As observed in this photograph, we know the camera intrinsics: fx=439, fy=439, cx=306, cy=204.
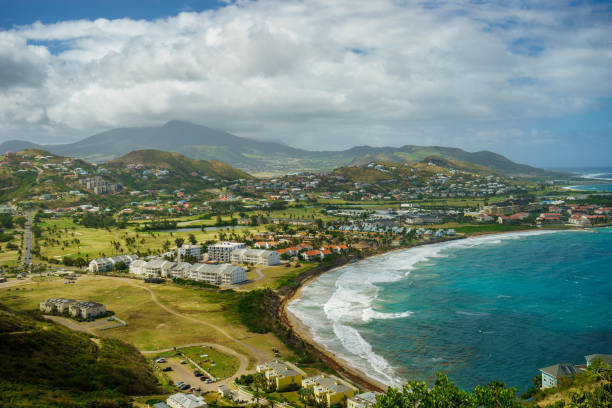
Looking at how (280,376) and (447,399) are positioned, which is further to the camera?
(280,376)

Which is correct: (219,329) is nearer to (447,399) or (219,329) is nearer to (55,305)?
(55,305)

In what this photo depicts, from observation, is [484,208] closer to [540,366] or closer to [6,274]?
[540,366]

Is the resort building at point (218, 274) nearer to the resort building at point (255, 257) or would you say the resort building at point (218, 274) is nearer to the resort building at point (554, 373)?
the resort building at point (255, 257)

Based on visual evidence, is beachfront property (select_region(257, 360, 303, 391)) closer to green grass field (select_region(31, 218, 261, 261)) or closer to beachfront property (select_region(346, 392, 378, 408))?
beachfront property (select_region(346, 392, 378, 408))

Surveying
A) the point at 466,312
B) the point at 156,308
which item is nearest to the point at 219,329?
the point at 156,308

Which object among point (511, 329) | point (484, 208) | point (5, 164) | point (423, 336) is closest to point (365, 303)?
point (423, 336)

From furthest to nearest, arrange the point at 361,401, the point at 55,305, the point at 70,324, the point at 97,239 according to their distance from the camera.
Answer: the point at 97,239 < the point at 55,305 < the point at 70,324 < the point at 361,401
